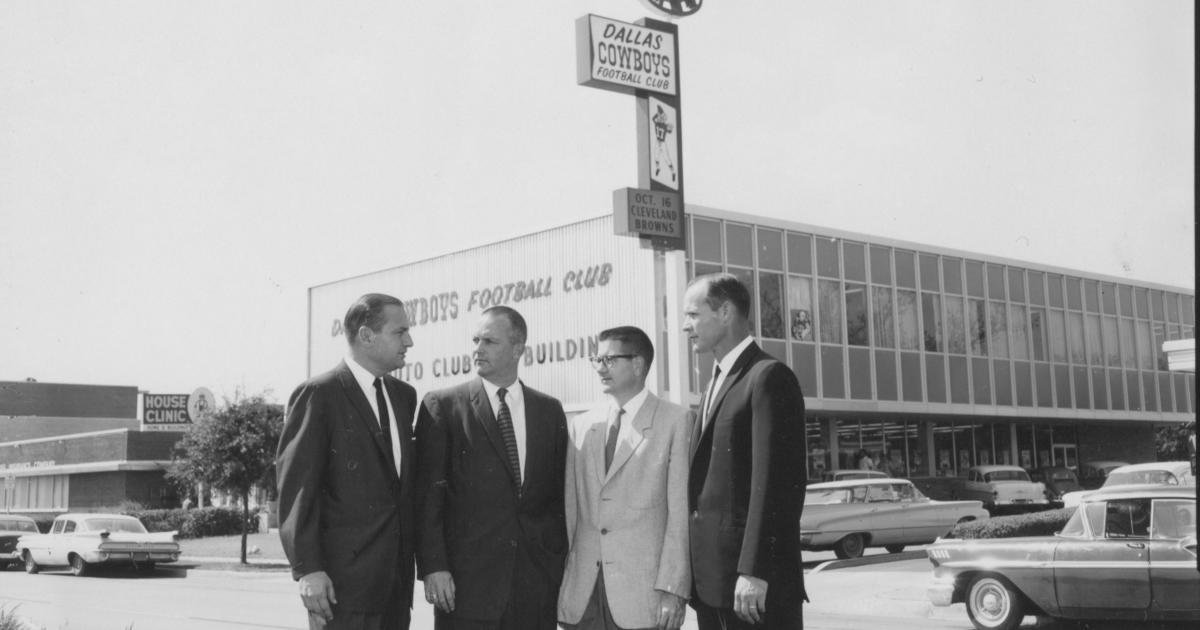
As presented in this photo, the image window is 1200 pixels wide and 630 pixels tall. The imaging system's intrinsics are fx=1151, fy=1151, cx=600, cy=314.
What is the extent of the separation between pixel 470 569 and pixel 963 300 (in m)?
33.0

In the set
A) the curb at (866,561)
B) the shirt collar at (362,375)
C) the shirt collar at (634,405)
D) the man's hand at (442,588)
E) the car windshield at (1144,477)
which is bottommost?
the curb at (866,561)

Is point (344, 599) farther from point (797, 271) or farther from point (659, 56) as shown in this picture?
point (797, 271)

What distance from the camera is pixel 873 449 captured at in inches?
1446

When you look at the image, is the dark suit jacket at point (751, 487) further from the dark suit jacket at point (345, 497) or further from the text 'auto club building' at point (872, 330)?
the text 'auto club building' at point (872, 330)

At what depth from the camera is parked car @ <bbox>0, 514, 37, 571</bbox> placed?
91.7 ft

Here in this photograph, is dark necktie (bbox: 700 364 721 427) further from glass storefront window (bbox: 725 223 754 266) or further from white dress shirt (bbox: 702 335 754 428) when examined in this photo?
glass storefront window (bbox: 725 223 754 266)

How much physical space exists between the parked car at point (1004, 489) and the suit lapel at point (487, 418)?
2771cm

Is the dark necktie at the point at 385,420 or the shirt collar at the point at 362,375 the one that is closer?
the dark necktie at the point at 385,420

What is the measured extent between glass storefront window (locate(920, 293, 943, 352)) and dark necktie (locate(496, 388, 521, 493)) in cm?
3092

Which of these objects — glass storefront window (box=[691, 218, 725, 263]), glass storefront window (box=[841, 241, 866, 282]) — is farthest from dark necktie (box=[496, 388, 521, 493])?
glass storefront window (box=[841, 241, 866, 282])

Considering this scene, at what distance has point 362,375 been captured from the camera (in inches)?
208

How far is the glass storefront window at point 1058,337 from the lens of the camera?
126 feet

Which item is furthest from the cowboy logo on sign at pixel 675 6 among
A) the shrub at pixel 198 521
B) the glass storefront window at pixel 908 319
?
the shrub at pixel 198 521

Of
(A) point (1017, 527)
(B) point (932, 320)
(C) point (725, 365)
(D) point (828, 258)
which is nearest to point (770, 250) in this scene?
(D) point (828, 258)
